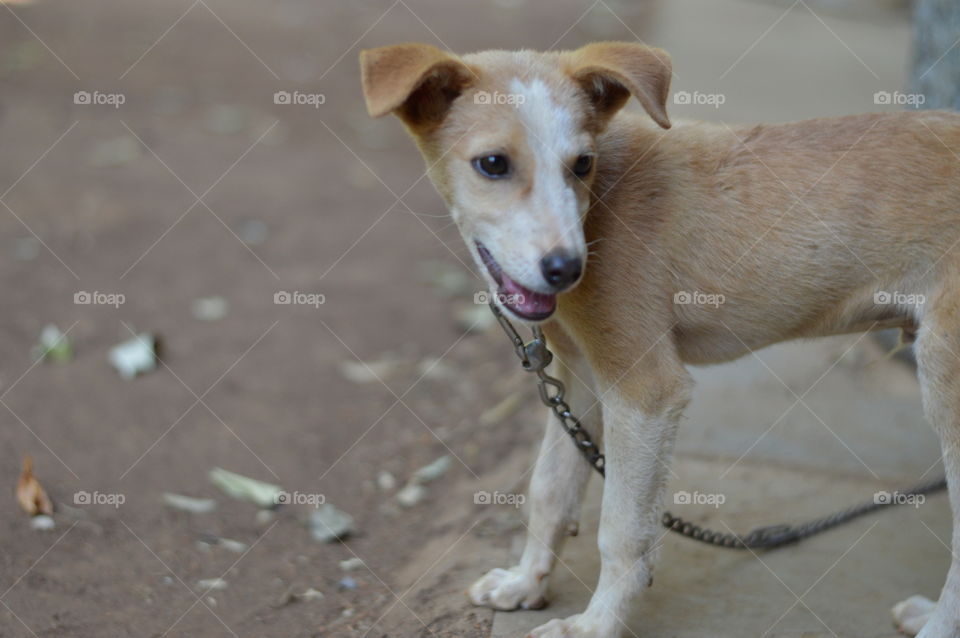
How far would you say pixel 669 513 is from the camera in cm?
347

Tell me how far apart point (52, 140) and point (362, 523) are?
458 cm

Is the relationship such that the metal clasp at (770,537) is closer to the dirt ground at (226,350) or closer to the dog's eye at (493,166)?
the dirt ground at (226,350)

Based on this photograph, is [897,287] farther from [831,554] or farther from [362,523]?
[362,523]

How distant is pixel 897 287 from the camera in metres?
3.09

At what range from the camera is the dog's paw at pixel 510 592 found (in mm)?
3338

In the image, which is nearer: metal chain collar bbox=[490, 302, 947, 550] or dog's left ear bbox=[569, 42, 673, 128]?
dog's left ear bbox=[569, 42, 673, 128]

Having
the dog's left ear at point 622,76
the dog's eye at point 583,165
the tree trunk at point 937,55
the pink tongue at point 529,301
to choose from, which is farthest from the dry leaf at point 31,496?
the tree trunk at point 937,55

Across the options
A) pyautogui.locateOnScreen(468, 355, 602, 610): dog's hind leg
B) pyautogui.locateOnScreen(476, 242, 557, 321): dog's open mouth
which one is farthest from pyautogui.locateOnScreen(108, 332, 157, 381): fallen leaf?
pyautogui.locateOnScreen(476, 242, 557, 321): dog's open mouth

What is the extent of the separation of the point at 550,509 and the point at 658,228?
103 centimetres

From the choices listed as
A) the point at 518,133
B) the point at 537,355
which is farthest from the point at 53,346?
the point at 518,133

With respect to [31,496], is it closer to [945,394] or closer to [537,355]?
[537,355]

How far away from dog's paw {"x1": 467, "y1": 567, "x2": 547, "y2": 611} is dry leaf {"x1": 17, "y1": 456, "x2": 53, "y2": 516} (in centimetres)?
177

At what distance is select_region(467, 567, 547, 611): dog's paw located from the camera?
3338 mm

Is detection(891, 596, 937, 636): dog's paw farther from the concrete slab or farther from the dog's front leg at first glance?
the dog's front leg
